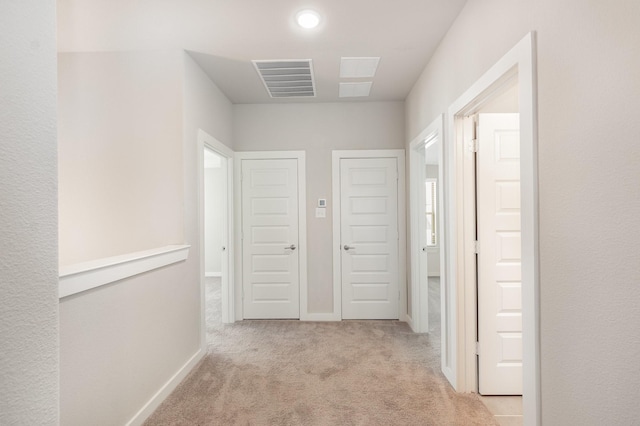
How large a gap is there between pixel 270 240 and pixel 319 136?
1417 mm

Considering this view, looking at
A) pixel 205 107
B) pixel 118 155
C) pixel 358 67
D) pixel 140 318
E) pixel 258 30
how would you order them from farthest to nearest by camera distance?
1. pixel 205 107
2. pixel 358 67
3. pixel 118 155
4. pixel 258 30
5. pixel 140 318

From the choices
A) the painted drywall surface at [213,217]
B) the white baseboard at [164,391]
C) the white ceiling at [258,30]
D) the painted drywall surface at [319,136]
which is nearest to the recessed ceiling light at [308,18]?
the white ceiling at [258,30]

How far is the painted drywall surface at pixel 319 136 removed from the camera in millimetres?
4168

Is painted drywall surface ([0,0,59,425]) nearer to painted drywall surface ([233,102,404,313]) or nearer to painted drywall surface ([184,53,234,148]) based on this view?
painted drywall surface ([184,53,234,148])

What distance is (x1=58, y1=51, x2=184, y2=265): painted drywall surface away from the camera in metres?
2.71

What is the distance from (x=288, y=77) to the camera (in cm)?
337

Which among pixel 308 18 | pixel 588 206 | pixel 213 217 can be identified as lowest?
pixel 213 217

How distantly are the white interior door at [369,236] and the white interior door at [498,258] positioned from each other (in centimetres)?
178

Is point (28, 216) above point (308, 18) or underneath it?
underneath

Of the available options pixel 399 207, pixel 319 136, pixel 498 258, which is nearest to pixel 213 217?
pixel 319 136

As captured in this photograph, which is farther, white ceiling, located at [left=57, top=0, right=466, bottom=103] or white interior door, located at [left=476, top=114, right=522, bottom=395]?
white interior door, located at [left=476, top=114, right=522, bottom=395]

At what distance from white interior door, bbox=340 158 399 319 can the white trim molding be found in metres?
2.17

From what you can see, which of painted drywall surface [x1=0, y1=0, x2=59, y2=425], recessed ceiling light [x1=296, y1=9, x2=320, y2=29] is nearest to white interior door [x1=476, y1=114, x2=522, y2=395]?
recessed ceiling light [x1=296, y1=9, x2=320, y2=29]

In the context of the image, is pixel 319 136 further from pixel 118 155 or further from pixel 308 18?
pixel 118 155
